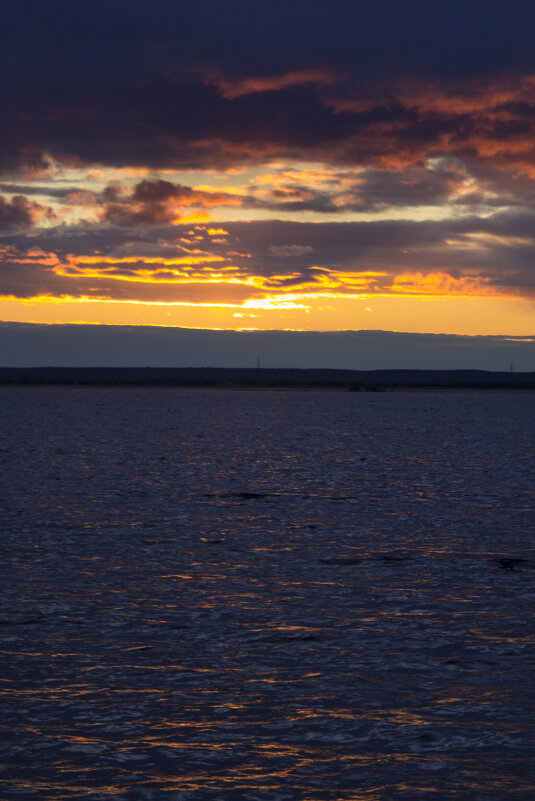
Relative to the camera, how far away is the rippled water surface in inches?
379

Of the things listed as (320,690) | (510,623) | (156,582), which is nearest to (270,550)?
(156,582)

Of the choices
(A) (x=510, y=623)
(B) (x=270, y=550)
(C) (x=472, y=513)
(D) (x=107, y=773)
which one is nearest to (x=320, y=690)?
(D) (x=107, y=773)

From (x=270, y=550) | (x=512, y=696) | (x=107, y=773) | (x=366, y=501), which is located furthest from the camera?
(x=366, y=501)

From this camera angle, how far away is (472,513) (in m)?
29.4

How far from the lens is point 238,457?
53.2m

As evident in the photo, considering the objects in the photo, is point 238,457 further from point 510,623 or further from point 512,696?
point 512,696

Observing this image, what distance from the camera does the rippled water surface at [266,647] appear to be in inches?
379

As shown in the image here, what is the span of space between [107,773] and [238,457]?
4371cm

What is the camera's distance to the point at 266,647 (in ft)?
46.1

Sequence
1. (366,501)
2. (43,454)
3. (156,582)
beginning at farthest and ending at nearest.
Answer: (43,454) → (366,501) → (156,582)

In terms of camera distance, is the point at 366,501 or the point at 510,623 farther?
the point at 366,501

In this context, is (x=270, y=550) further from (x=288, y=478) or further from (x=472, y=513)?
(x=288, y=478)

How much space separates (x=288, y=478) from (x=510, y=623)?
82.9 ft

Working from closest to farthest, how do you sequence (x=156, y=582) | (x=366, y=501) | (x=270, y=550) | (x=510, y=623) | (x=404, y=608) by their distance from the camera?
1. (x=510, y=623)
2. (x=404, y=608)
3. (x=156, y=582)
4. (x=270, y=550)
5. (x=366, y=501)
